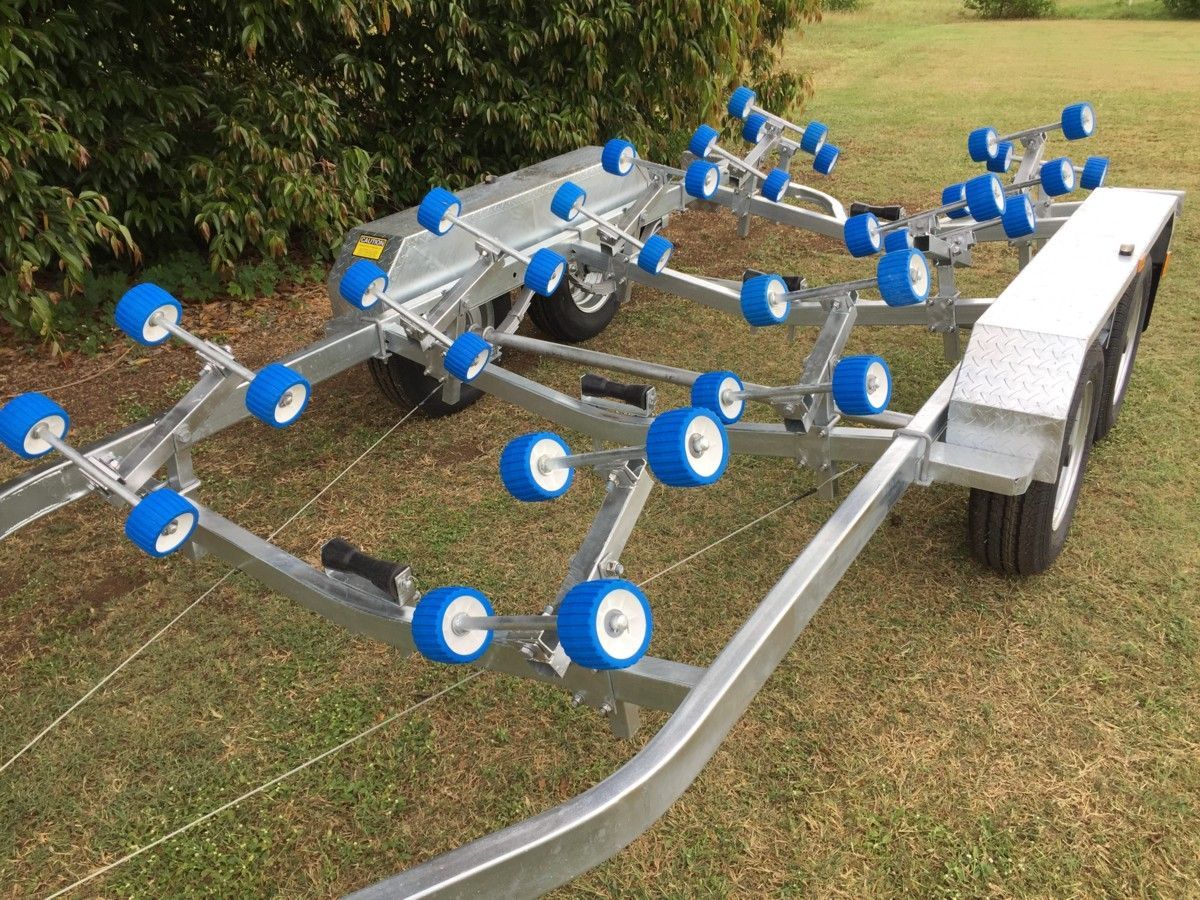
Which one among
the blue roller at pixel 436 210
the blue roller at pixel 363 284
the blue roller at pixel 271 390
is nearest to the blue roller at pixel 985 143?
the blue roller at pixel 436 210

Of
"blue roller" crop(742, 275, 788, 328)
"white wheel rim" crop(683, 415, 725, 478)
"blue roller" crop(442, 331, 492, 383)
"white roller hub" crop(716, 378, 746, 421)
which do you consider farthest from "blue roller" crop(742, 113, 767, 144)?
"white wheel rim" crop(683, 415, 725, 478)

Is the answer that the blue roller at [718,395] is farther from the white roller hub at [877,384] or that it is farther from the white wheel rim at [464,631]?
the white wheel rim at [464,631]

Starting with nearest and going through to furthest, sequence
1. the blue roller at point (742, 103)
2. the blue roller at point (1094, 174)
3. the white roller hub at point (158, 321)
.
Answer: the white roller hub at point (158, 321), the blue roller at point (1094, 174), the blue roller at point (742, 103)

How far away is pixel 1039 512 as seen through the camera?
9.33ft

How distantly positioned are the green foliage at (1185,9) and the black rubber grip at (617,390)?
20768 mm

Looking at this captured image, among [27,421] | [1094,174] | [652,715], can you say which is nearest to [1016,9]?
[1094,174]

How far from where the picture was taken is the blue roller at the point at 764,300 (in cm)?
290

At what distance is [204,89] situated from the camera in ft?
18.9

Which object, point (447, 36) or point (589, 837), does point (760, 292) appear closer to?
point (589, 837)

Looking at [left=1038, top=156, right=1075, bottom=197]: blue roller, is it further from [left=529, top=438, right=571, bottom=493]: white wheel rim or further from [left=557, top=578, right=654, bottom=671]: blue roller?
[left=557, top=578, right=654, bottom=671]: blue roller

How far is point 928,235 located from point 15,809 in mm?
3574

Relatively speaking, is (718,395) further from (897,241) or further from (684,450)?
(897,241)

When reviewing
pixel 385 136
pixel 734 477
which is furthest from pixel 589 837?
pixel 385 136

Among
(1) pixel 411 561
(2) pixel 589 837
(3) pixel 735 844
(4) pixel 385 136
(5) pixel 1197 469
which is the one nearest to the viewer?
(2) pixel 589 837
